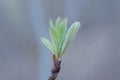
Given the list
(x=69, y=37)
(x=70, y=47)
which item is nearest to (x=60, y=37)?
(x=69, y=37)

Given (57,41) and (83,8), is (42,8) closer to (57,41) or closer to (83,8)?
(83,8)

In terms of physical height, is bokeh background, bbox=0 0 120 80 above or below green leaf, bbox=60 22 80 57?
below

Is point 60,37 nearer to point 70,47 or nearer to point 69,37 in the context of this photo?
point 69,37

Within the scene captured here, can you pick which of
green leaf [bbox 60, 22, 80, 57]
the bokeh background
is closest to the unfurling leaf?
green leaf [bbox 60, 22, 80, 57]

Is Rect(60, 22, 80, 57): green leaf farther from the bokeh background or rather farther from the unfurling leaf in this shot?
the bokeh background

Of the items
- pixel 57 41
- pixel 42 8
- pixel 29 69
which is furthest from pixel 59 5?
pixel 57 41

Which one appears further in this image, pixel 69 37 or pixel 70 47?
pixel 70 47

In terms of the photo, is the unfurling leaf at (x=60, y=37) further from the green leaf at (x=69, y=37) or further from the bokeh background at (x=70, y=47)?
the bokeh background at (x=70, y=47)

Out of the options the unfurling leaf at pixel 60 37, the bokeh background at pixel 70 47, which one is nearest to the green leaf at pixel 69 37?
the unfurling leaf at pixel 60 37
